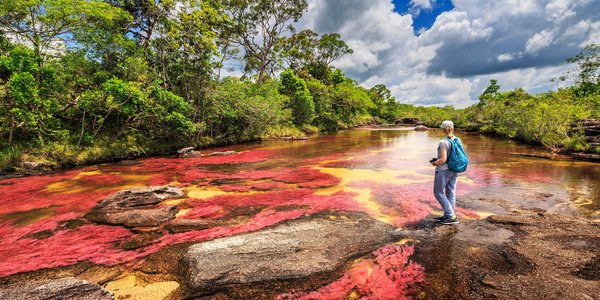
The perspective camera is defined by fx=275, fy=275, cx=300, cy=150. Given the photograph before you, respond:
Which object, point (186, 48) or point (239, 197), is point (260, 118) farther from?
point (239, 197)

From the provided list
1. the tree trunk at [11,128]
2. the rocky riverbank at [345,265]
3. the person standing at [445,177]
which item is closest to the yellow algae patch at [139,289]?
the rocky riverbank at [345,265]

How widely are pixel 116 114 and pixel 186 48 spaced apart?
7538 millimetres

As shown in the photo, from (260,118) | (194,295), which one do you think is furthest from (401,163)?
(260,118)

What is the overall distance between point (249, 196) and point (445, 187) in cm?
580

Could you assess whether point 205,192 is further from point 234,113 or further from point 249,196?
point 234,113

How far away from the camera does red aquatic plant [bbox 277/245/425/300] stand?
3770 mm

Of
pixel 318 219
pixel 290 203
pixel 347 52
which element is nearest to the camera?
pixel 318 219

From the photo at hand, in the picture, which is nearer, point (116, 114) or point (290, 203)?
point (290, 203)

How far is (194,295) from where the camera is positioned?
385 centimetres

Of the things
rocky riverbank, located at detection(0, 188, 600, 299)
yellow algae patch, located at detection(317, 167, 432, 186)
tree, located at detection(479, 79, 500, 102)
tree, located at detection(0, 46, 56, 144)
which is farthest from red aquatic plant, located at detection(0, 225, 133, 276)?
tree, located at detection(479, 79, 500, 102)

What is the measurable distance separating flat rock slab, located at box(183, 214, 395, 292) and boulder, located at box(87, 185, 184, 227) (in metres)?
2.38

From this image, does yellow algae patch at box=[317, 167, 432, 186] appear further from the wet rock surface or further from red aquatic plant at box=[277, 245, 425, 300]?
red aquatic plant at box=[277, 245, 425, 300]

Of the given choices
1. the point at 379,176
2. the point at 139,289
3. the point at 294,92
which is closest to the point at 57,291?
the point at 139,289

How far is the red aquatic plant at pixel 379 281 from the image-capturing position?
3770mm
